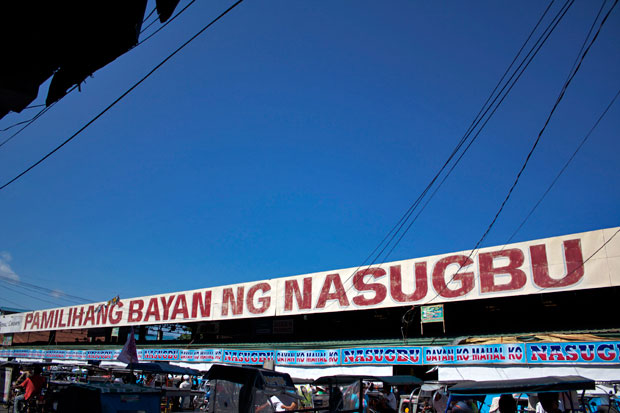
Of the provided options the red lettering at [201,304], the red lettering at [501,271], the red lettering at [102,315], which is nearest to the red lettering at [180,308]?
the red lettering at [201,304]

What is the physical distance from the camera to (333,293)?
81.7ft

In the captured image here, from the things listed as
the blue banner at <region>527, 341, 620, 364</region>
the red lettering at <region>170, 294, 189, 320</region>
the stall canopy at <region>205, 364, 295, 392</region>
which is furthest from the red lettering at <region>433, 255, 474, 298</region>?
the red lettering at <region>170, 294, 189, 320</region>

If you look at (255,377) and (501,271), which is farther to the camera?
(501,271)

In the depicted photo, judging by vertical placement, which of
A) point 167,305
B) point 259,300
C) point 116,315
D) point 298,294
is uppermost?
point 167,305

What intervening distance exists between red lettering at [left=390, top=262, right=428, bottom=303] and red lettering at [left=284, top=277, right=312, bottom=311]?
5.36 metres

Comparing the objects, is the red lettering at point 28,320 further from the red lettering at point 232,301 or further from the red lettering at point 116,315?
the red lettering at point 232,301

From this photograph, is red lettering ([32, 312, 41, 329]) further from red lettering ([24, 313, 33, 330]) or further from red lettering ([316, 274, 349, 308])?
red lettering ([316, 274, 349, 308])

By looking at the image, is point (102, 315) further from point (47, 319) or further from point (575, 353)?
point (575, 353)

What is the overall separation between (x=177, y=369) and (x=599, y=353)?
15.5 meters

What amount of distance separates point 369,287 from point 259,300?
812 cm

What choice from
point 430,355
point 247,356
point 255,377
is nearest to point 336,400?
point 255,377

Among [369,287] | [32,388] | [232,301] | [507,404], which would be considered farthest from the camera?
[232,301]

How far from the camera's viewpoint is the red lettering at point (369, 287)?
23.0m

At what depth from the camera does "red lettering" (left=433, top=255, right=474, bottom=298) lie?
20.2 meters
